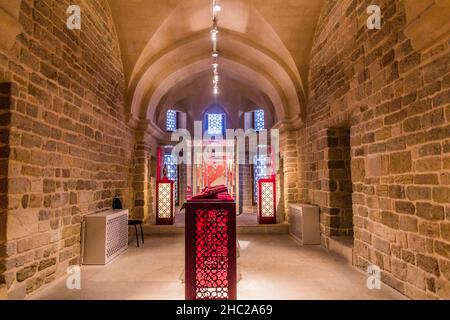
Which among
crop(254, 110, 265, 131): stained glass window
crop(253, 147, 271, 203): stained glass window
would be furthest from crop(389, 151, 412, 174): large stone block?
crop(254, 110, 265, 131): stained glass window

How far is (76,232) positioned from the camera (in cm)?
372

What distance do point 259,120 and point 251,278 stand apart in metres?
8.54

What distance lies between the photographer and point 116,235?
14.3 ft

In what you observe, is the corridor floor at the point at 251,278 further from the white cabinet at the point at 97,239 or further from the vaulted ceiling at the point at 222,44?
the vaulted ceiling at the point at 222,44

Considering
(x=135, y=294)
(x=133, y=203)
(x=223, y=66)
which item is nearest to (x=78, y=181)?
(x=135, y=294)

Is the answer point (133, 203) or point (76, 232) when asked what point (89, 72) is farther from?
point (133, 203)

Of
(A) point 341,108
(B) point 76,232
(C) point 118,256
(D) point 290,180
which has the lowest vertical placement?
(C) point 118,256

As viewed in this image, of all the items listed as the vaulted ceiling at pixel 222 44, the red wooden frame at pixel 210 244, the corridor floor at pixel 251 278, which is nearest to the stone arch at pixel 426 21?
Answer: the red wooden frame at pixel 210 244

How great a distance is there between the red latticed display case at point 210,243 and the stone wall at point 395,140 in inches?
68.1

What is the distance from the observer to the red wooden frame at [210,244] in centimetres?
233

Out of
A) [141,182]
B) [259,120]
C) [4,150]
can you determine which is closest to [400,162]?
[4,150]

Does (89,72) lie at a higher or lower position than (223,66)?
lower

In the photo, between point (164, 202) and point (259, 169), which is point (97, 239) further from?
point (259, 169)
